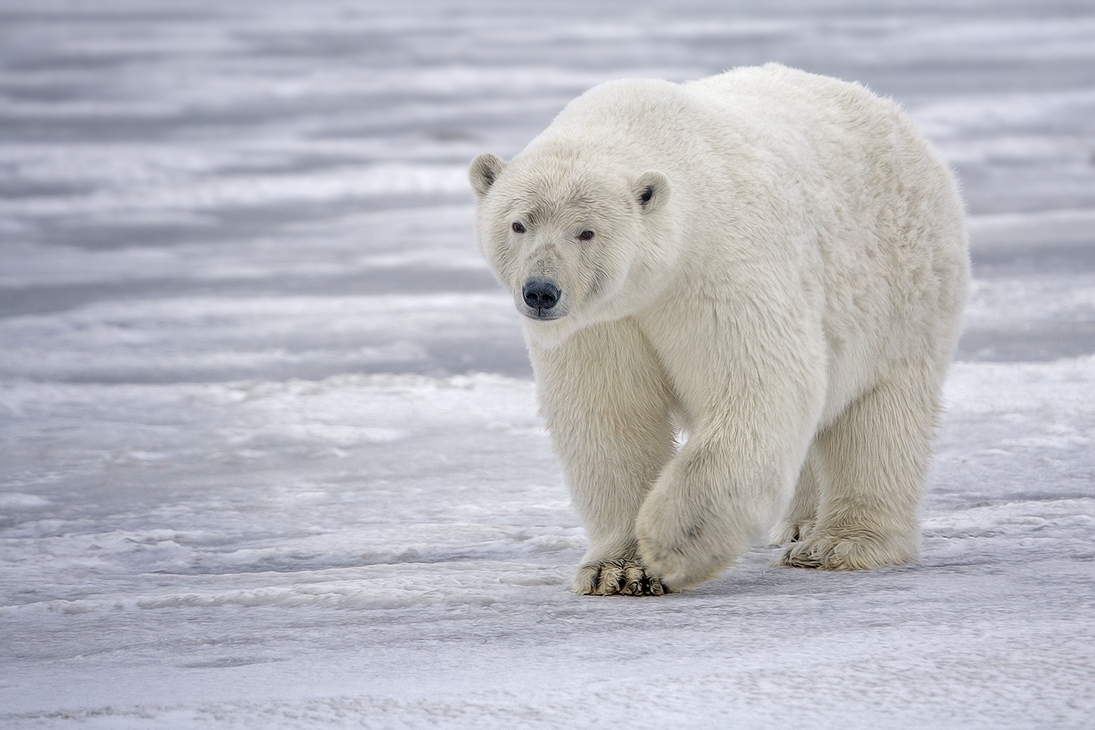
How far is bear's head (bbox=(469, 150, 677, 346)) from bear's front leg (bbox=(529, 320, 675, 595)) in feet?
0.80

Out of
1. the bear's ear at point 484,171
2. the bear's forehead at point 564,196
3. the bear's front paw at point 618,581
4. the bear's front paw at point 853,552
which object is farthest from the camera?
the bear's front paw at point 853,552

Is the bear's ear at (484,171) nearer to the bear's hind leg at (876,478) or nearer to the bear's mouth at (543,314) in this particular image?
the bear's mouth at (543,314)

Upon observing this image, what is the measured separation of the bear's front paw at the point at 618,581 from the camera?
4012 millimetres

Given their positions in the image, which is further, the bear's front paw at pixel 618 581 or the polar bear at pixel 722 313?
the bear's front paw at pixel 618 581

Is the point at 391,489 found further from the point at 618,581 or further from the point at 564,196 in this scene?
the point at 564,196

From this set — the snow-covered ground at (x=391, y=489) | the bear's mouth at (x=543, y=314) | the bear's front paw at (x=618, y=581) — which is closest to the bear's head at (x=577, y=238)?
the bear's mouth at (x=543, y=314)

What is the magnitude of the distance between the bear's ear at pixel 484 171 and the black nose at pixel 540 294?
17.4 inches

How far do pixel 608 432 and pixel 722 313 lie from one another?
50 centimetres

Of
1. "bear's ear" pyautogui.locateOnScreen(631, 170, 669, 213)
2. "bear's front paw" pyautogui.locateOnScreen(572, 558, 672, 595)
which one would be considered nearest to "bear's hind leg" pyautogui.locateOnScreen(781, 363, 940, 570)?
"bear's front paw" pyautogui.locateOnScreen(572, 558, 672, 595)

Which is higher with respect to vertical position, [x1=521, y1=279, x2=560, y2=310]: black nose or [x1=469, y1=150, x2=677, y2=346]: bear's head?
[x1=469, y1=150, x2=677, y2=346]: bear's head

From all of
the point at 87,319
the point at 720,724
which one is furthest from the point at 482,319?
the point at 720,724

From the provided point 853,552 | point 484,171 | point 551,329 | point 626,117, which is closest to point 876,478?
point 853,552

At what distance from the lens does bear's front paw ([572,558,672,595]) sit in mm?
4012

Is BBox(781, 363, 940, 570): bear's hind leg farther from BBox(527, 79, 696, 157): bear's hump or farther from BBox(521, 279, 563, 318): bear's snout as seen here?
BBox(521, 279, 563, 318): bear's snout
